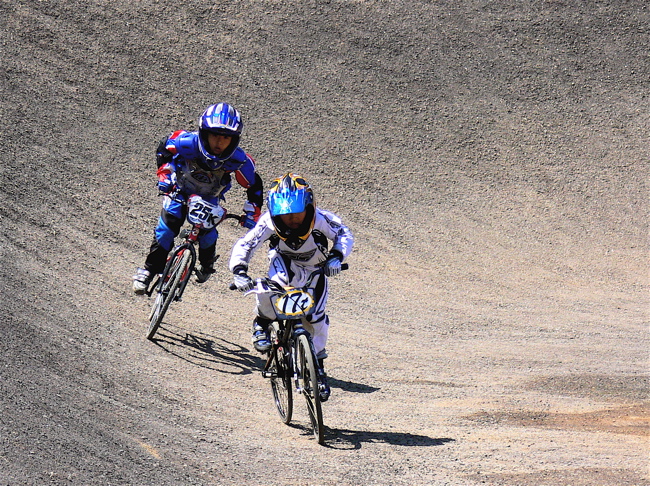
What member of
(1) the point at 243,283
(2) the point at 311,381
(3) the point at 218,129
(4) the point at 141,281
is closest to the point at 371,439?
(2) the point at 311,381

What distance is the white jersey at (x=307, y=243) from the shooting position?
7770 mm

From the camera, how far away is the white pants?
7.79m

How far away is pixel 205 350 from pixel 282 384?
2.45 meters

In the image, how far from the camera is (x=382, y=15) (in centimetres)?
2303

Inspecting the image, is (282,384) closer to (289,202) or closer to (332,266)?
(332,266)

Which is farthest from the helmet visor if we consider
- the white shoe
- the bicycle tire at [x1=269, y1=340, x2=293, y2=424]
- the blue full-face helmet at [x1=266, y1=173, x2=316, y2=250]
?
the white shoe

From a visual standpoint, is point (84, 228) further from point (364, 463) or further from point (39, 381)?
point (364, 463)

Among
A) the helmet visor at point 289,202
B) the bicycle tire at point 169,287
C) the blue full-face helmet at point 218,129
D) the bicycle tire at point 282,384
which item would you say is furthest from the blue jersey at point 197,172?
the bicycle tire at point 282,384

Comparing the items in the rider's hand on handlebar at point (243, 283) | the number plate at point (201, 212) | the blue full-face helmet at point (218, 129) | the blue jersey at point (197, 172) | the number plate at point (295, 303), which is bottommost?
the number plate at point (295, 303)

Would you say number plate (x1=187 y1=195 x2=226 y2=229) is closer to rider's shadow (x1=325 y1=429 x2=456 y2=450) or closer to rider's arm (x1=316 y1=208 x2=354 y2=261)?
rider's arm (x1=316 y1=208 x2=354 y2=261)

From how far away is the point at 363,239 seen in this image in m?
16.0

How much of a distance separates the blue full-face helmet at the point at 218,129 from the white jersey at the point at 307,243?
1.98 m

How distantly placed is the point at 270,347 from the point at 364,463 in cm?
178

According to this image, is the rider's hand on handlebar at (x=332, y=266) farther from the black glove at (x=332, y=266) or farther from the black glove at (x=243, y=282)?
the black glove at (x=243, y=282)
